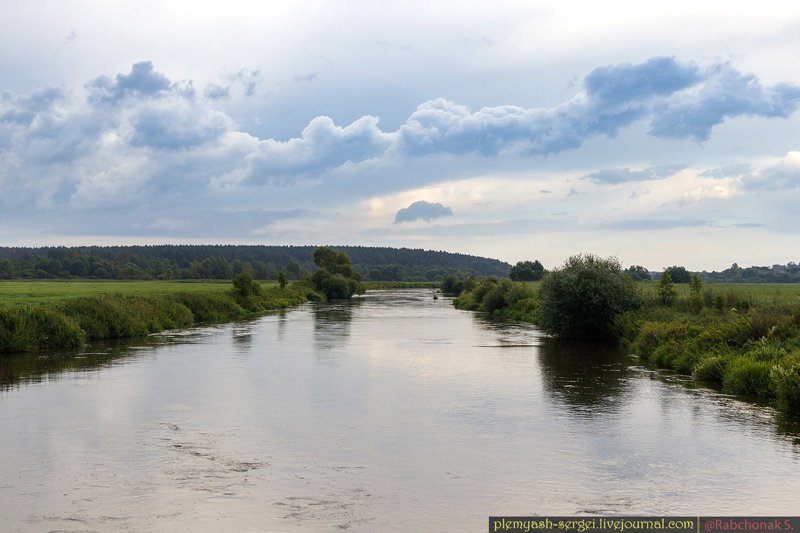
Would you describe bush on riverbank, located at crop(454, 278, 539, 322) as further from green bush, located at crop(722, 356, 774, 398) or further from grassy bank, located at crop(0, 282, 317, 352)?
green bush, located at crop(722, 356, 774, 398)

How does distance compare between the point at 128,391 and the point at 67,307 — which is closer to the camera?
the point at 128,391

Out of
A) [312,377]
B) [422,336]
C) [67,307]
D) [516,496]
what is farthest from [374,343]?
[516,496]

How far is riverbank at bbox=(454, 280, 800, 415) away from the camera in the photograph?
64.8 feet

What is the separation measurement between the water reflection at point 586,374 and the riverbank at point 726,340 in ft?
5.23

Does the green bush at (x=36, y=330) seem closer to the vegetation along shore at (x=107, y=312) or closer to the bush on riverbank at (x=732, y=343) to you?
the vegetation along shore at (x=107, y=312)

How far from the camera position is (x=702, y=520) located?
1049 centimetres

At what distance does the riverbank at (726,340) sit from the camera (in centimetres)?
1977

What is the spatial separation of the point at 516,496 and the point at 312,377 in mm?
14080

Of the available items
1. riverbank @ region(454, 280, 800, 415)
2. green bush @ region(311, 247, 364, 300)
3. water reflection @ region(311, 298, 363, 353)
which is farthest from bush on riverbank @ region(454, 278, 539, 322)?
green bush @ region(311, 247, 364, 300)

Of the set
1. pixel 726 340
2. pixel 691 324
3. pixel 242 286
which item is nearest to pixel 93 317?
pixel 691 324

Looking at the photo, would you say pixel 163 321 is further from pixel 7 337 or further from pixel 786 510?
pixel 786 510

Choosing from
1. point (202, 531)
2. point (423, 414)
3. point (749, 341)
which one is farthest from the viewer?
point (749, 341)

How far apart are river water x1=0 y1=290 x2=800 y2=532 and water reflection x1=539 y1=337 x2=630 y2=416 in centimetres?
17

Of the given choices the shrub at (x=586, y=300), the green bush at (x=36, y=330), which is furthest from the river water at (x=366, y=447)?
the shrub at (x=586, y=300)
